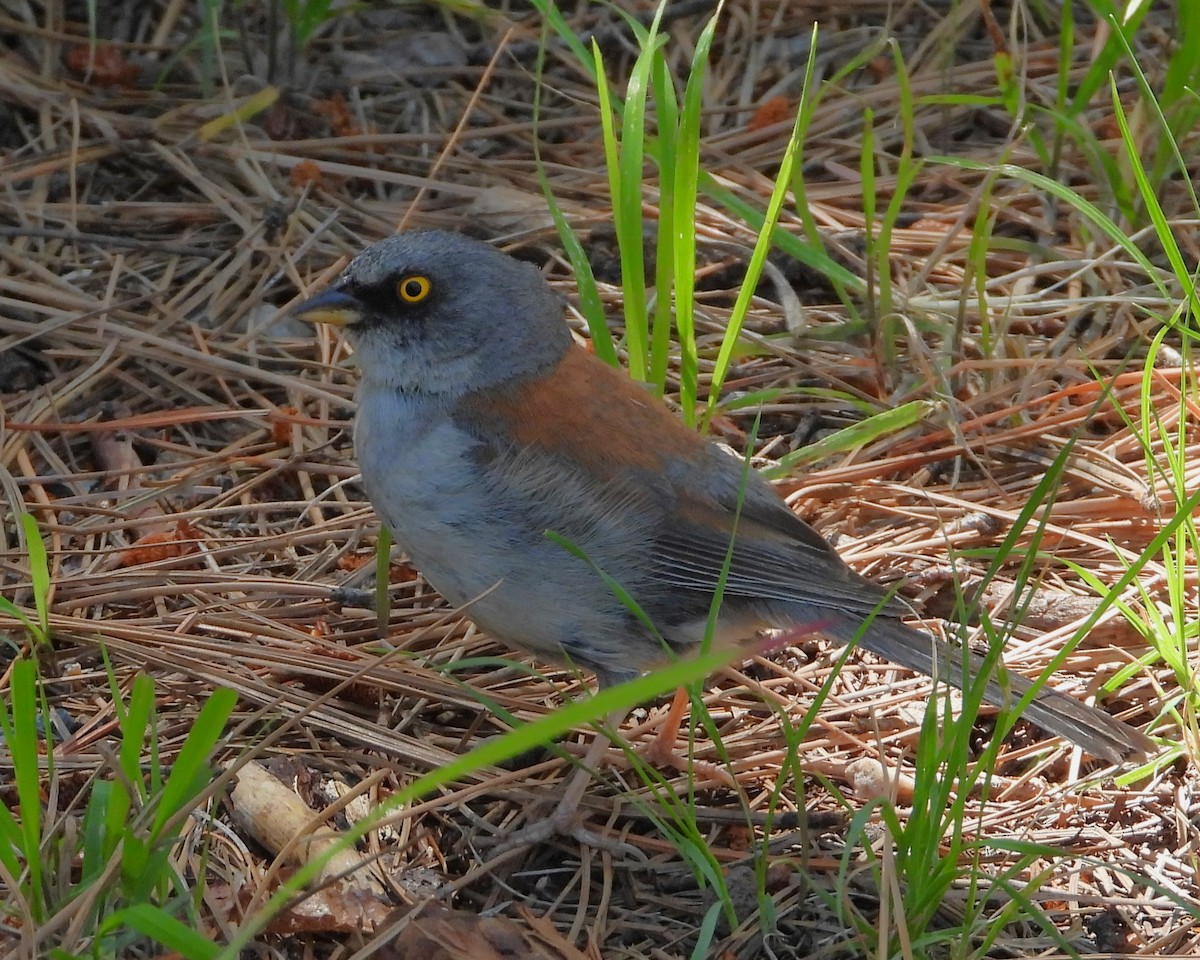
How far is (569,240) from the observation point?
425cm

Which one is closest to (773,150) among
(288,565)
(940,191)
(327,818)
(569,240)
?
(940,191)

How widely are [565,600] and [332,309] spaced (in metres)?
1.06

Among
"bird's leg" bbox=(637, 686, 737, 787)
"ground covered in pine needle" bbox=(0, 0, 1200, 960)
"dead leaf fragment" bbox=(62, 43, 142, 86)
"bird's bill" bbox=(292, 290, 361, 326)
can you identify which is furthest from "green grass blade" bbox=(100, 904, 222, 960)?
"dead leaf fragment" bbox=(62, 43, 142, 86)

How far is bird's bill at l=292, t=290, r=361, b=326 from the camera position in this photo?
392 cm

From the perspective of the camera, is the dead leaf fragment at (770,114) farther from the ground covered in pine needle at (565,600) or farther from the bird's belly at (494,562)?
the bird's belly at (494,562)

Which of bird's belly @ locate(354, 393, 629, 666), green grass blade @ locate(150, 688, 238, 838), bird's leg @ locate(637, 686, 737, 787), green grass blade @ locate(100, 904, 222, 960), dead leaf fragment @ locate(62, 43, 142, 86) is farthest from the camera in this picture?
dead leaf fragment @ locate(62, 43, 142, 86)

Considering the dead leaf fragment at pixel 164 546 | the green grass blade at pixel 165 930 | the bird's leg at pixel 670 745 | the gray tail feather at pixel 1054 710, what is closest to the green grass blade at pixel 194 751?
the green grass blade at pixel 165 930

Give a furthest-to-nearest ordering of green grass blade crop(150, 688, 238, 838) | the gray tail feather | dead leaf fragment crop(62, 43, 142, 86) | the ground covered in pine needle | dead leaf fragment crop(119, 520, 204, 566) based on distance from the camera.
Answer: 1. dead leaf fragment crop(62, 43, 142, 86)
2. dead leaf fragment crop(119, 520, 204, 566)
3. the gray tail feather
4. the ground covered in pine needle
5. green grass blade crop(150, 688, 238, 838)

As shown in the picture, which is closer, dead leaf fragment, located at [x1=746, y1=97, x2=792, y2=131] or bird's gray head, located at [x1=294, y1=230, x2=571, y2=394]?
bird's gray head, located at [x1=294, y1=230, x2=571, y2=394]

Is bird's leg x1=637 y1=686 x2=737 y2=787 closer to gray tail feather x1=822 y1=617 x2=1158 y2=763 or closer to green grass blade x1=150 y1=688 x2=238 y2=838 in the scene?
gray tail feather x1=822 y1=617 x2=1158 y2=763

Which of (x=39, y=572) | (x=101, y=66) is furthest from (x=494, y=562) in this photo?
(x=101, y=66)

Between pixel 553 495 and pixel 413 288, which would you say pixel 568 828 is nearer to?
pixel 553 495

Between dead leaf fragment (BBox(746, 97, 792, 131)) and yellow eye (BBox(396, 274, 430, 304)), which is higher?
dead leaf fragment (BBox(746, 97, 792, 131))

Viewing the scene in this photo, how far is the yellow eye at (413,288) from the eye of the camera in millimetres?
3891
